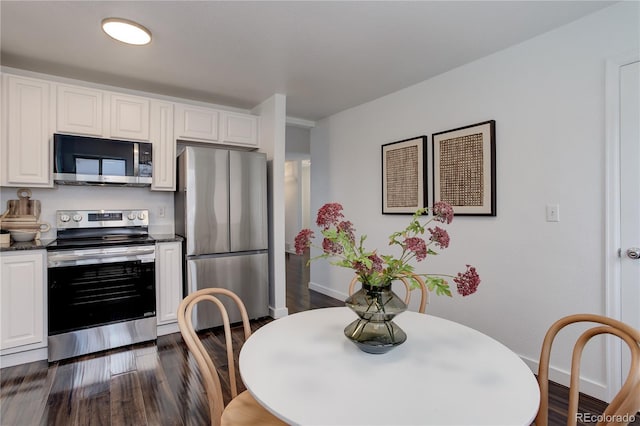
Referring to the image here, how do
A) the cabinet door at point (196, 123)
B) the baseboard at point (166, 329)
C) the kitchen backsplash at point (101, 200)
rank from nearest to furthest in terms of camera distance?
the kitchen backsplash at point (101, 200) < the baseboard at point (166, 329) < the cabinet door at point (196, 123)

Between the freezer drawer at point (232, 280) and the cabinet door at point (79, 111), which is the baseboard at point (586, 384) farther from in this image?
the cabinet door at point (79, 111)

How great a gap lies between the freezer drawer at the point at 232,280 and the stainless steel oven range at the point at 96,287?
0.39 m

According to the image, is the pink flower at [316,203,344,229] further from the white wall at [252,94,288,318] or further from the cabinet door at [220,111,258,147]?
the cabinet door at [220,111,258,147]

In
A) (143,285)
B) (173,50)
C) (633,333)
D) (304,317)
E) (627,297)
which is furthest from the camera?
(143,285)

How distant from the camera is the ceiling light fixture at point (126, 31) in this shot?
2.13 metres

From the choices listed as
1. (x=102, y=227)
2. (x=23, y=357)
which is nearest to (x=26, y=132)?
(x=102, y=227)

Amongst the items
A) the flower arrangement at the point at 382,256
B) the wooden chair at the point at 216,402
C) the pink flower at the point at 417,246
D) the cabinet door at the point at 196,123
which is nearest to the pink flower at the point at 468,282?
the flower arrangement at the point at 382,256

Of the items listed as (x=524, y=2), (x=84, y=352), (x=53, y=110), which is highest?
(x=524, y=2)

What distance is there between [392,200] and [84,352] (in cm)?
313

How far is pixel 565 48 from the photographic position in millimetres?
2184

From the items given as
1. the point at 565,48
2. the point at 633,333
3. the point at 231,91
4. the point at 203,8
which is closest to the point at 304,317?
the point at 633,333

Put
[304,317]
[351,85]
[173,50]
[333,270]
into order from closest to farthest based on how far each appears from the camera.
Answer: [304,317] → [173,50] → [351,85] → [333,270]

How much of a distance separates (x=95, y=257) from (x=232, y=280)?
1209 mm

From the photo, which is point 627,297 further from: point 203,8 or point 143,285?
point 143,285
